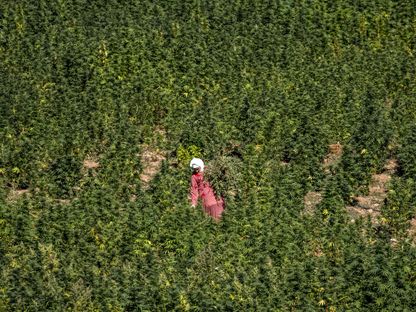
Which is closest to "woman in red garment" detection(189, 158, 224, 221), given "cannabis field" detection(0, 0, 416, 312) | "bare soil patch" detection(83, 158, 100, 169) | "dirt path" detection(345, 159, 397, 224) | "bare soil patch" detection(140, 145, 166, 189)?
"cannabis field" detection(0, 0, 416, 312)

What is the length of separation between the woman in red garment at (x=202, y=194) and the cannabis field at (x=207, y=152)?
0.28 m

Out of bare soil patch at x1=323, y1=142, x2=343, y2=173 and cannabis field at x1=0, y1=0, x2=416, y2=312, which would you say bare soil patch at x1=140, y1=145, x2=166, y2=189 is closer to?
cannabis field at x1=0, y1=0, x2=416, y2=312

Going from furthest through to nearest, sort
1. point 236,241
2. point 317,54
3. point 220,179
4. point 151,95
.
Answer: point 317,54 < point 151,95 < point 220,179 < point 236,241

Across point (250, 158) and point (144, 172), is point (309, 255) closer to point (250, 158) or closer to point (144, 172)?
point (250, 158)

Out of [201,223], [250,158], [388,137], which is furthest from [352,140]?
[201,223]

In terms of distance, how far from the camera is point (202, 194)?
19.8 m

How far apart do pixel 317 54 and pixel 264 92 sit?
3.30m

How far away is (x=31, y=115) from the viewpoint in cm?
2295

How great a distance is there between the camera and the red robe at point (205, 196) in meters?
19.7

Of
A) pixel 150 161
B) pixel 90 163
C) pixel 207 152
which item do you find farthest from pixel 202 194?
pixel 90 163

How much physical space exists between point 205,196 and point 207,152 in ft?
8.49

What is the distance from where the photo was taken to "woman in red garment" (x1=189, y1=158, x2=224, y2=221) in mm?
19672

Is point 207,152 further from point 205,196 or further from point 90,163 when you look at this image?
A: point 205,196

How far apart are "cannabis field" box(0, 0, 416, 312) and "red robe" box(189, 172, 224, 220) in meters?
0.28
